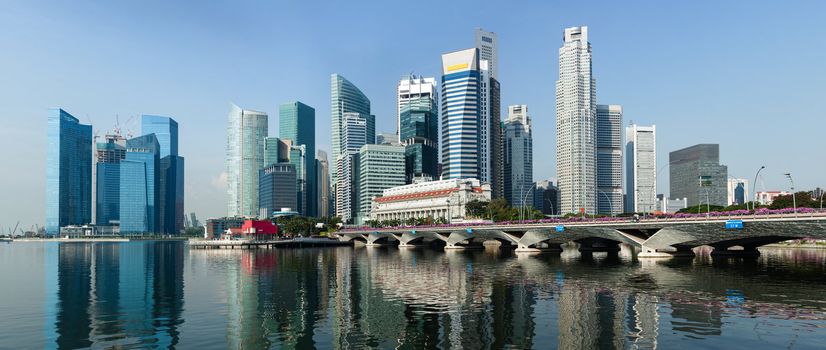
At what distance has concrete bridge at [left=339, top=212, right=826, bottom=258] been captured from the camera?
8150cm

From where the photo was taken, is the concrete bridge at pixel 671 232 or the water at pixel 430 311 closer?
the water at pixel 430 311

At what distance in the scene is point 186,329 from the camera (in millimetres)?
41750

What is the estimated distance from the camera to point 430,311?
47.6 meters

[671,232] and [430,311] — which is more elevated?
[671,232]

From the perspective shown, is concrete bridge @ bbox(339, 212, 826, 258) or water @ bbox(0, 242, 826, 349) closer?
water @ bbox(0, 242, 826, 349)

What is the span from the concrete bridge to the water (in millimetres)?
6978

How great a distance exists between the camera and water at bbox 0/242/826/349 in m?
36.7

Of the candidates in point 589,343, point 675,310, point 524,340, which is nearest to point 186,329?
point 524,340

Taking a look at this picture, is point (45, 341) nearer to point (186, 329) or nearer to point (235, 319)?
point (186, 329)

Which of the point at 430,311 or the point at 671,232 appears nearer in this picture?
the point at 430,311

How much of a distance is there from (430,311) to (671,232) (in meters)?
68.3

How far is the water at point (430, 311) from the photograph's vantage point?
3669 centimetres

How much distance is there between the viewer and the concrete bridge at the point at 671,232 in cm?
8150

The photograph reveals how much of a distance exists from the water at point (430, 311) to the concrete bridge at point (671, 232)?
698 centimetres
